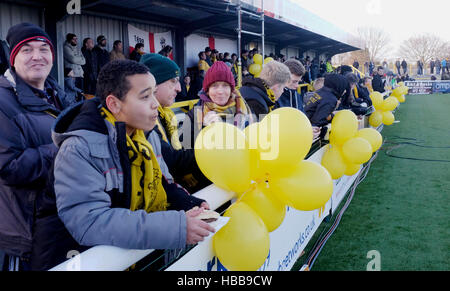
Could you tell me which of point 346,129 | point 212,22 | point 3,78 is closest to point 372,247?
point 346,129

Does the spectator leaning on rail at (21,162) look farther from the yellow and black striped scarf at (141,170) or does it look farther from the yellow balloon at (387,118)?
the yellow balloon at (387,118)

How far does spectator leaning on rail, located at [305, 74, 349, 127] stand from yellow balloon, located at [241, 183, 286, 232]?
8.69 ft

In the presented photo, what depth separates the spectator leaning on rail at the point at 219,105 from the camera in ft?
8.77

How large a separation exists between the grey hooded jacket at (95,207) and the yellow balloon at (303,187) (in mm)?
802

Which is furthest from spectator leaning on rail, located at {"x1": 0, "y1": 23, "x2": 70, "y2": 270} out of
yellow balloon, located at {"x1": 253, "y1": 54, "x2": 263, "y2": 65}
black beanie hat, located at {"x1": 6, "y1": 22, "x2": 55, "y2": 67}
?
yellow balloon, located at {"x1": 253, "y1": 54, "x2": 263, "y2": 65}

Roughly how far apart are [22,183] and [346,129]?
125 inches

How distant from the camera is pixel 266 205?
1.95m

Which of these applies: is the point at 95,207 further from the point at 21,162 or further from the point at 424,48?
the point at 424,48

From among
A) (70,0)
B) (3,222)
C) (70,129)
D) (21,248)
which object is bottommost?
(21,248)

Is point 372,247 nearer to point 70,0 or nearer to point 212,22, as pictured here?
point 70,0

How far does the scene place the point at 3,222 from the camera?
67.9 inches

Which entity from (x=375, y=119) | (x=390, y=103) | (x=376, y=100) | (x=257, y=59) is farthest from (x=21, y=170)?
(x=257, y=59)

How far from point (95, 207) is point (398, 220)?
3.95 meters

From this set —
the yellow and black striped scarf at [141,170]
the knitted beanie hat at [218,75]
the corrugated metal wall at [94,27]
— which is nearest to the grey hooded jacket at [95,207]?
the yellow and black striped scarf at [141,170]
